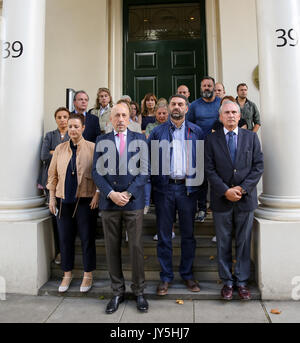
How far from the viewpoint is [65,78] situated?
6.62 metres

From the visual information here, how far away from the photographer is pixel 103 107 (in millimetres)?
4570

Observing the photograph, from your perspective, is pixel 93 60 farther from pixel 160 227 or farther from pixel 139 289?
pixel 139 289

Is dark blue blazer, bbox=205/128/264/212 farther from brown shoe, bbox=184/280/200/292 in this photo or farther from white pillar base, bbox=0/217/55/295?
white pillar base, bbox=0/217/55/295

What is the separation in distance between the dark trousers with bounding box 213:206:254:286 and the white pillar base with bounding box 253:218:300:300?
20cm

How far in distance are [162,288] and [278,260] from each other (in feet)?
4.28

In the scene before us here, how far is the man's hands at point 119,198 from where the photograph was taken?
2822mm

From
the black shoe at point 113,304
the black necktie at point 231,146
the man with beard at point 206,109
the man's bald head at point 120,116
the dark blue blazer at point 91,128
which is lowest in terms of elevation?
the black shoe at point 113,304

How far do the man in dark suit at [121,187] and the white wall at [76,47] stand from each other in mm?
3967

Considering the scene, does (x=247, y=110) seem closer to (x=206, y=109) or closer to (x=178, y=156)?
(x=206, y=109)

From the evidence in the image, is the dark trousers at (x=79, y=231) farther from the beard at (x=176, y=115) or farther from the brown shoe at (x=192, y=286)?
the beard at (x=176, y=115)

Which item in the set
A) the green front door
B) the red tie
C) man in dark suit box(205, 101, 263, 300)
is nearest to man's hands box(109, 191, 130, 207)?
the red tie

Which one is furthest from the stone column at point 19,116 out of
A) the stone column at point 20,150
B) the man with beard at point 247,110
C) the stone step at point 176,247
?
the man with beard at point 247,110

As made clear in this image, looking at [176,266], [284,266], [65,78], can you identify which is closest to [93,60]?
[65,78]
